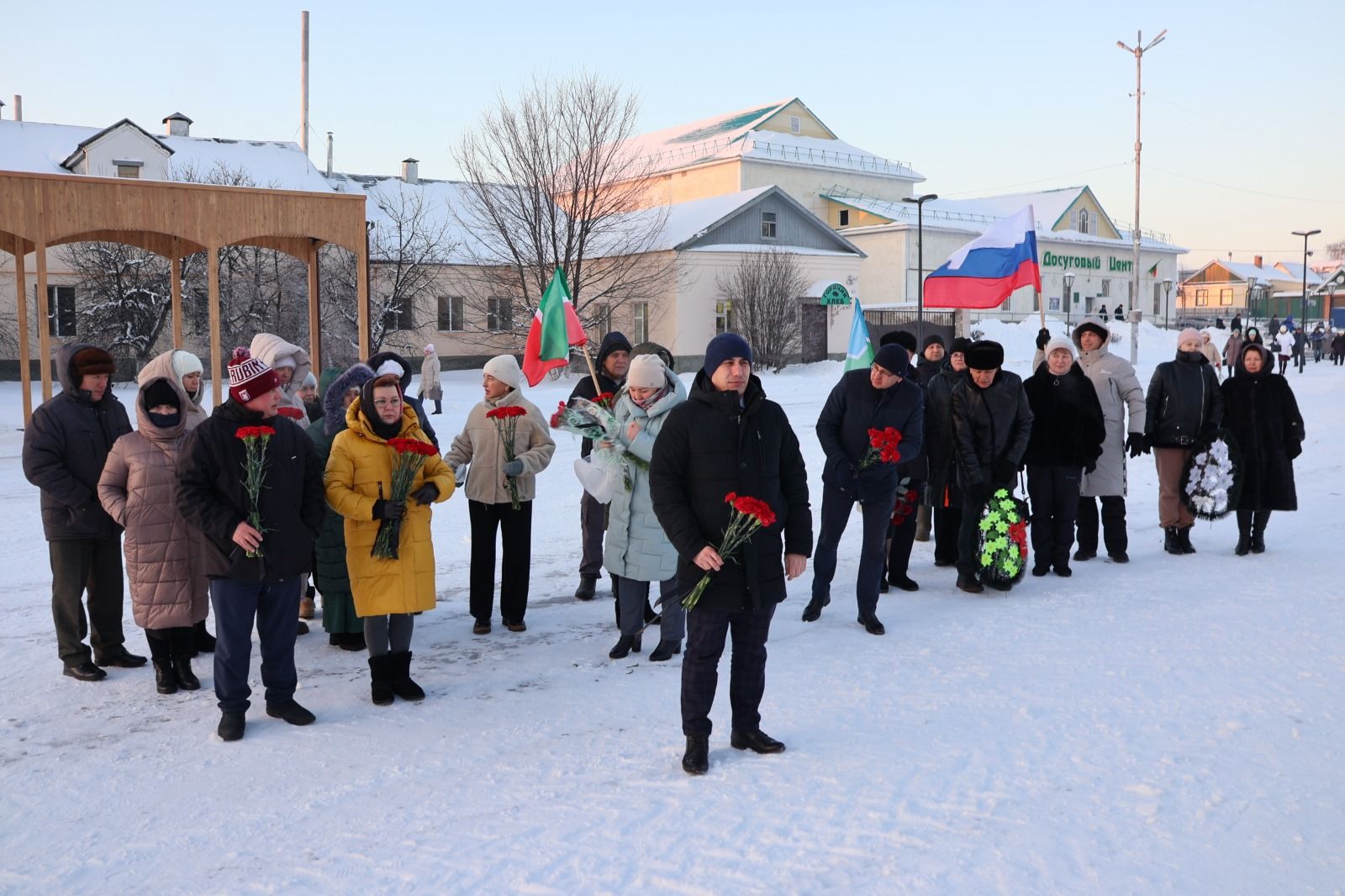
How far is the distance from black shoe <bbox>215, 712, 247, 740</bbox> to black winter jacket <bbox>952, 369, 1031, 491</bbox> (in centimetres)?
497

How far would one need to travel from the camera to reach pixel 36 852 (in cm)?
375

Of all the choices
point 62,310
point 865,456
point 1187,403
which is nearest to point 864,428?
point 865,456

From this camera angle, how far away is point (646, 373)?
5711 millimetres

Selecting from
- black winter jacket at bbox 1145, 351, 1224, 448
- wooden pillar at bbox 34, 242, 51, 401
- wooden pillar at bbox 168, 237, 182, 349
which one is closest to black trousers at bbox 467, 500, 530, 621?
black winter jacket at bbox 1145, 351, 1224, 448

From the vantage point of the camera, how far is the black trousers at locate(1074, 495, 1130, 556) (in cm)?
841

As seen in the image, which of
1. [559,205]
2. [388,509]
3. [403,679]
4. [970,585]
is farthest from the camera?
[559,205]

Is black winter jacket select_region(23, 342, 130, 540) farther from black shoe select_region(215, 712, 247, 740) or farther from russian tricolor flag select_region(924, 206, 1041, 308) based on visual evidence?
russian tricolor flag select_region(924, 206, 1041, 308)

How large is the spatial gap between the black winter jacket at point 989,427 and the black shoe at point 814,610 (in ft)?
4.95

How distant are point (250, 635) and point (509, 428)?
216cm

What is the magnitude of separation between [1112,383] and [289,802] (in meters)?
6.84

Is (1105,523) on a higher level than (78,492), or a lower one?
lower

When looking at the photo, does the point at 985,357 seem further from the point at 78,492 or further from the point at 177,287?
the point at 177,287

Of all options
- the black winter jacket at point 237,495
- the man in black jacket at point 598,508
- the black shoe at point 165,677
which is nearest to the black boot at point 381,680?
the black winter jacket at point 237,495

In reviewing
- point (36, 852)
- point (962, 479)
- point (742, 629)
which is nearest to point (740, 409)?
point (742, 629)
